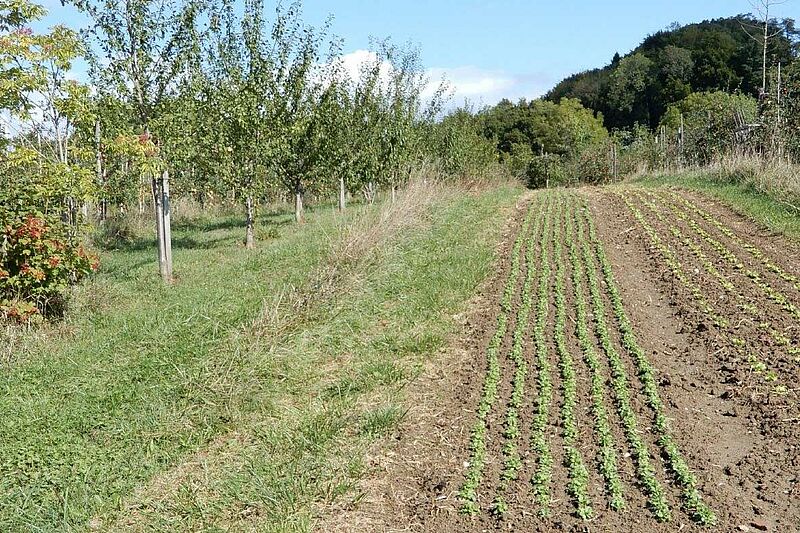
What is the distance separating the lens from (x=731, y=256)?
9.20 metres

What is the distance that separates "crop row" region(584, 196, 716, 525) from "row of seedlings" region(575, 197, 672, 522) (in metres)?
0.12

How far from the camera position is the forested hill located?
145 feet

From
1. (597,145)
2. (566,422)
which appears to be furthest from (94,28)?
(597,145)

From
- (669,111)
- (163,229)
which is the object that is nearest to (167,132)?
(163,229)

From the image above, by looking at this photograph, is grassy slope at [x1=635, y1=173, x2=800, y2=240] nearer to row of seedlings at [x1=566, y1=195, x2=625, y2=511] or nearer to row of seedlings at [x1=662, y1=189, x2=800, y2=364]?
row of seedlings at [x1=662, y1=189, x2=800, y2=364]

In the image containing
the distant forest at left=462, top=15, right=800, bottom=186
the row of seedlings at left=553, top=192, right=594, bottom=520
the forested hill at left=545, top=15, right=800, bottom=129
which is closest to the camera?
the row of seedlings at left=553, top=192, right=594, bottom=520

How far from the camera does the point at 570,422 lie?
475 centimetres

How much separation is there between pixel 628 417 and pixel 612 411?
6.3 inches

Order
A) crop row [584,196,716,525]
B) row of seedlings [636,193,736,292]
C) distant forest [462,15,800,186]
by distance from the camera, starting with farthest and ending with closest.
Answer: distant forest [462,15,800,186] → row of seedlings [636,193,736,292] → crop row [584,196,716,525]

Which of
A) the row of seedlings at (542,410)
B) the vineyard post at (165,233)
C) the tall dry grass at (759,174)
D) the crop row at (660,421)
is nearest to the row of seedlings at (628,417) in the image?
the crop row at (660,421)

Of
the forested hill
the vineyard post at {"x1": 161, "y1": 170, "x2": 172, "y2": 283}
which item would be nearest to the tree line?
the vineyard post at {"x1": 161, "y1": 170, "x2": 172, "y2": 283}

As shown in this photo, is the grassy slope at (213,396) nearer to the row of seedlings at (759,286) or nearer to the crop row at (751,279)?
the row of seedlings at (759,286)

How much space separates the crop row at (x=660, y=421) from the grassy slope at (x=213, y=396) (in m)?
1.81

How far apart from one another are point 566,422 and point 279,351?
269cm
